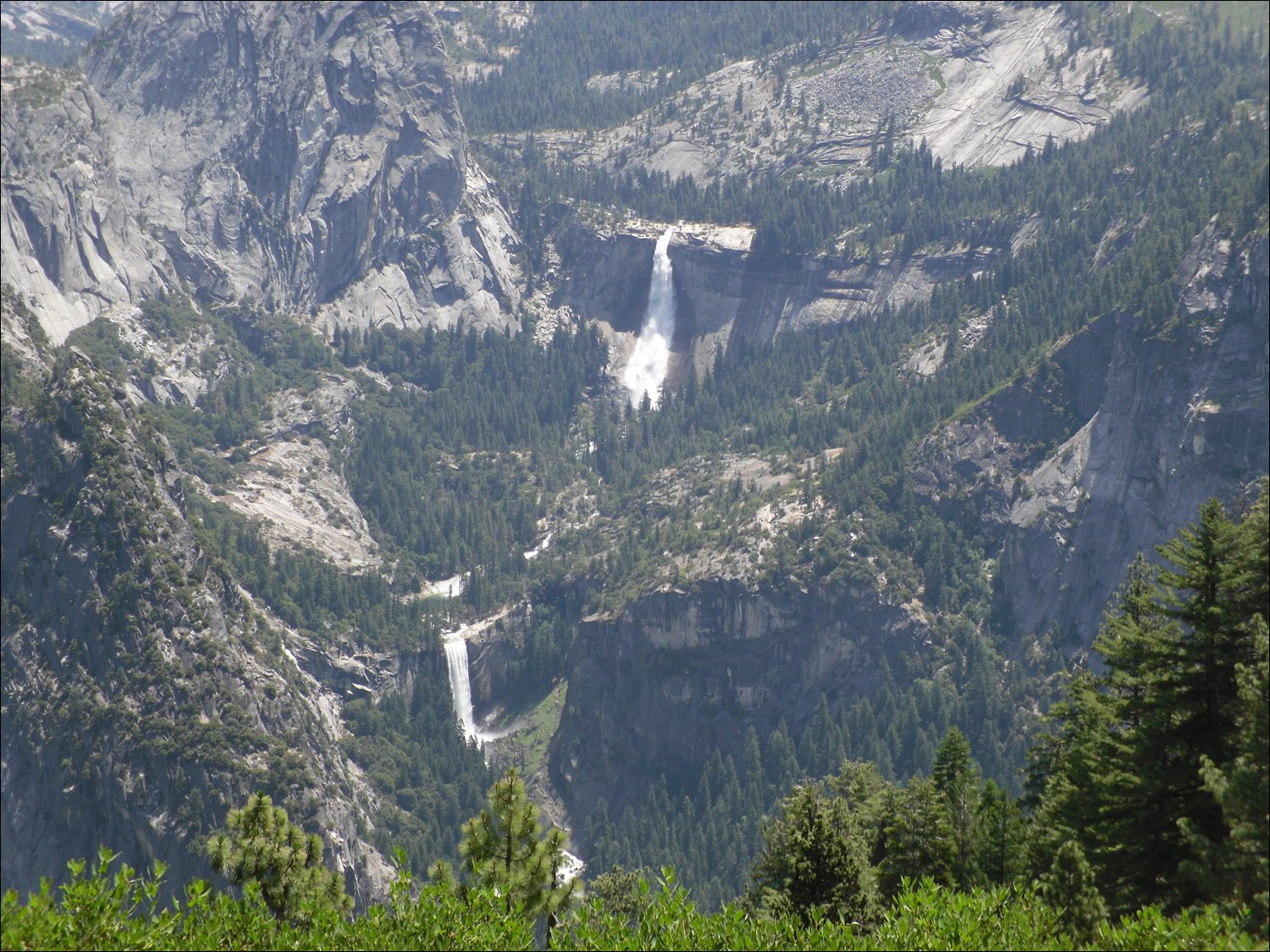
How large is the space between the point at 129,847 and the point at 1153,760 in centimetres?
15211

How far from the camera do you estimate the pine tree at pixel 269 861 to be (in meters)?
51.2

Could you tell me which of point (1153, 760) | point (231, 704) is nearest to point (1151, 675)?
point (1153, 760)

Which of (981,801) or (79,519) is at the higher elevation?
(981,801)

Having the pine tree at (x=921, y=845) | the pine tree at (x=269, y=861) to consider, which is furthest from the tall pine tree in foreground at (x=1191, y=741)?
the pine tree at (x=269, y=861)

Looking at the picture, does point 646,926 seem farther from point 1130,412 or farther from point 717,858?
point 1130,412

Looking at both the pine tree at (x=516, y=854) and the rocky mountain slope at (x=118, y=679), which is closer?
the pine tree at (x=516, y=854)

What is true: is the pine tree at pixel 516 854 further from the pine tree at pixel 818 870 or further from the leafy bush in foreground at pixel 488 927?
the pine tree at pixel 818 870

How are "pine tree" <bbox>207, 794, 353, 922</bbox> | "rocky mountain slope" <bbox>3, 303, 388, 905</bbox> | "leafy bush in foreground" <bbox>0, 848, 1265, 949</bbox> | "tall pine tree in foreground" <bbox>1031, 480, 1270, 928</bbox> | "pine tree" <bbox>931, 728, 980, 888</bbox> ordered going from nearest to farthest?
"leafy bush in foreground" <bbox>0, 848, 1265, 949</bbox>, "tall pine tree in foreground" <bbox>1031, 480, 1270, 928</bbox>, "pine tree" <bbox>207, 794, 353, 922</bbox>, "pine tree" <bbox>931, 728, 980, 888</bbox>, "rocky mountain slope" <bbox>3, 303, 388, 905</bbox>

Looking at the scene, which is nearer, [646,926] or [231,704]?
[646,926]

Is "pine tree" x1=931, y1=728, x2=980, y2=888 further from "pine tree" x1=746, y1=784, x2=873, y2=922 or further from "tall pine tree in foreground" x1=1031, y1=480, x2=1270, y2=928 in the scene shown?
"tall pine tree in foreground" x1=1031, y1=480, x2=1270, y2=928

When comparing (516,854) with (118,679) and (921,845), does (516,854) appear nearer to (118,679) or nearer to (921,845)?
(921,845)

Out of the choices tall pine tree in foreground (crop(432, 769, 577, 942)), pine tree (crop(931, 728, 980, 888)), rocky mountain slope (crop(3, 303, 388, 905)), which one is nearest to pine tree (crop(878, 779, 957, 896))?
pine tree (crop(931, 728, 980, 888))

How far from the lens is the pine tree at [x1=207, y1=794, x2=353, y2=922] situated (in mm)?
51219

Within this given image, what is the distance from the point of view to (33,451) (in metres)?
187
